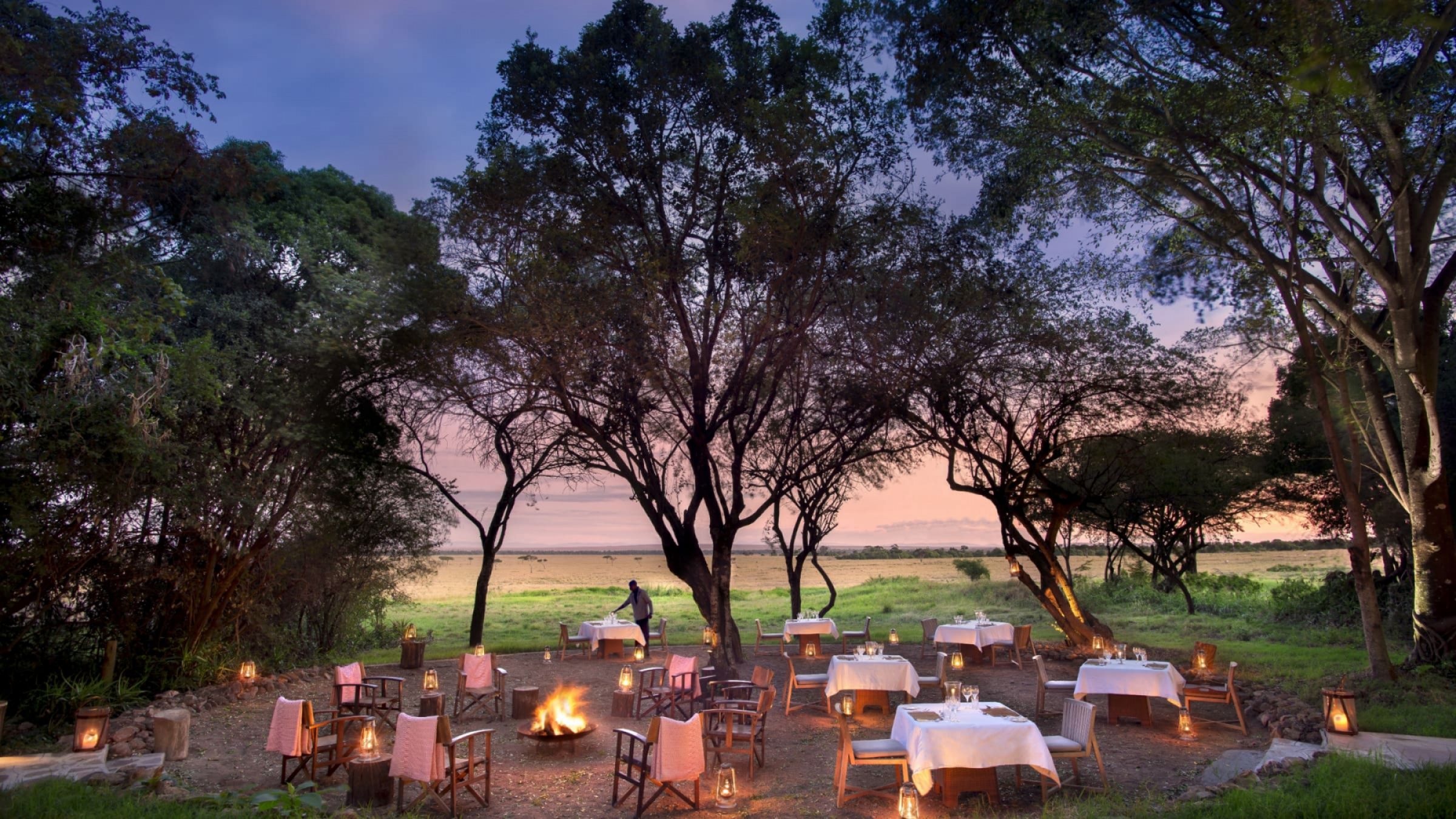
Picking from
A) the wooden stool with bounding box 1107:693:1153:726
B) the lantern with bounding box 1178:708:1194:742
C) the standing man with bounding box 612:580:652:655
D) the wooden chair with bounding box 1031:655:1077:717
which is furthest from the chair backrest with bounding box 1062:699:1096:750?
the standing man with bounding box 612:580:652:655

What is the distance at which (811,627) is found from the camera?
660 inches

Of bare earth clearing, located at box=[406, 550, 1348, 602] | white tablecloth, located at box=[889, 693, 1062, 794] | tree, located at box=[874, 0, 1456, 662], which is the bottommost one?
bare earth clearing, located at box=[406, 550, 1348, 602]

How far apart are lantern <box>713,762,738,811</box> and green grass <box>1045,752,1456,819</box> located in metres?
2.53

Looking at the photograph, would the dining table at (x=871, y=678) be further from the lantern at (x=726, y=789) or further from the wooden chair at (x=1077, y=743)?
the lantern at (x=726, y=789)

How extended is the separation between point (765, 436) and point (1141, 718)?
9918 millimetres

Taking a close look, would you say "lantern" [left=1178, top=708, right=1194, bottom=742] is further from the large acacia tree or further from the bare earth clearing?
the bare earth clearing

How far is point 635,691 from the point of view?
11867mm

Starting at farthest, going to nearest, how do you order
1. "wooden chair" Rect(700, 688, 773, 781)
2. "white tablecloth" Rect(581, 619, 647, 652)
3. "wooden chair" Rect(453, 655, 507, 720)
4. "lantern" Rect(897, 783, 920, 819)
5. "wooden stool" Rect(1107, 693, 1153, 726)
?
"white tablecloth" Rect(581, 619, 647, 652)
"wooden chair" Rect(453, 655, 507, 720)
"wooden stool" Rect(1107, 693, 1153, 726)
"wooden chair" Rect(700, 688, 773, 781)
"lantern" Rect(897, 783, 920, 819)

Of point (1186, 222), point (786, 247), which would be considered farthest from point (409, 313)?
point (1186, 222)

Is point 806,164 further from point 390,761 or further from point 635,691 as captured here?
point 390,761

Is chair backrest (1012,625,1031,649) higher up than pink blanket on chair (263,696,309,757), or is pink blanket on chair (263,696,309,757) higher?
pink blanket on chair (263,696,309,757)

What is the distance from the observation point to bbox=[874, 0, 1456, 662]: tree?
371 inches

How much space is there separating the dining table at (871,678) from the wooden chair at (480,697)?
4.45 metres

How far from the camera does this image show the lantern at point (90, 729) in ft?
25.7
